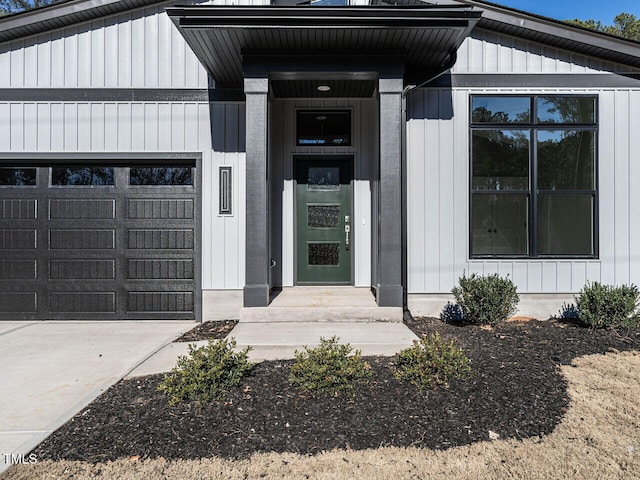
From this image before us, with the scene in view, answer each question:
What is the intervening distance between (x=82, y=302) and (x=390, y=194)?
4816mm

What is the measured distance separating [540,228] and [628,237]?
1277 millimetres

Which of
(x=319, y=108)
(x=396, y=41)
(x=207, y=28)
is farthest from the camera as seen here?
(x=319, y=108)

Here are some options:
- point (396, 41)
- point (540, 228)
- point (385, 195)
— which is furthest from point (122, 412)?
point (540, 228)

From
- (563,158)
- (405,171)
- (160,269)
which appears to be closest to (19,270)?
(160,269)

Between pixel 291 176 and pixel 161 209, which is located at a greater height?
pixel 291 176

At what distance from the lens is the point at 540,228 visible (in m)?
5.82

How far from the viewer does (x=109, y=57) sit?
5891 mm

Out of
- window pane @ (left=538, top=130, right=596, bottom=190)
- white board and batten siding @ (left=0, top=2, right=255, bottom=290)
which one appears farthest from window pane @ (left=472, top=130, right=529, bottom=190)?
white board and batten siding @ (left=0, top=2, right=255, bottom=290)

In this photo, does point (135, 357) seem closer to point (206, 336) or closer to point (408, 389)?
point (206, 336)

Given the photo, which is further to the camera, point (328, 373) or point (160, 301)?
point (160, 301)

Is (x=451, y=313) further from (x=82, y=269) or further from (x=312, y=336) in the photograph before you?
(x=82, y=269)

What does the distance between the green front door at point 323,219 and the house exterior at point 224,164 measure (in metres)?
0.69

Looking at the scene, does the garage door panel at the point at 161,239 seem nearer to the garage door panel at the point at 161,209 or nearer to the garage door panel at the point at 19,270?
the garage door panel at the point at 161,209

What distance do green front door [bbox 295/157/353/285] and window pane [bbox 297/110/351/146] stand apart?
0.95 ft
